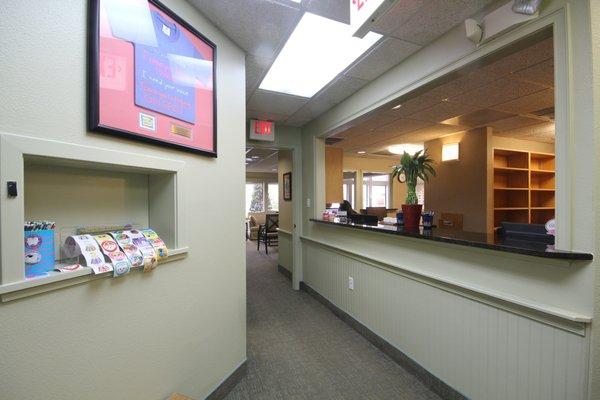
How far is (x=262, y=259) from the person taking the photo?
609cm

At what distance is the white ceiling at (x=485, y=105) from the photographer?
2.09 meters

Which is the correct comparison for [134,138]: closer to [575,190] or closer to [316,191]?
[575,190]

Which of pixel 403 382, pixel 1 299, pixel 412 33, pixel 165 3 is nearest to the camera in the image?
pixel 1 299

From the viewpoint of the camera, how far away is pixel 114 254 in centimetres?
115

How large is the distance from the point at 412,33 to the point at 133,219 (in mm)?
2100

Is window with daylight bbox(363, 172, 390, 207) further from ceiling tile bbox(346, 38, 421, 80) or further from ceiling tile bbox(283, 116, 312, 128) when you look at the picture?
ceiling tile bbox(346, 38, 421, 80)

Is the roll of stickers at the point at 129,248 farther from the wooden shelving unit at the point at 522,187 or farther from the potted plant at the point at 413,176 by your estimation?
the wooden shelving unit at the point at 522,187

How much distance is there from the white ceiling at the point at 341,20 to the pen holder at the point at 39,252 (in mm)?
1427

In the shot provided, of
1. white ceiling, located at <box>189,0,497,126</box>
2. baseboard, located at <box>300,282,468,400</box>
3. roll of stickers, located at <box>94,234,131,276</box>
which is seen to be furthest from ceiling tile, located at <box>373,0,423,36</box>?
baseboard, located at <box>300,282,468,400</box>

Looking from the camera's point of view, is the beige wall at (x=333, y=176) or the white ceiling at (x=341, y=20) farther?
the beige wall at (x=333, y=176)

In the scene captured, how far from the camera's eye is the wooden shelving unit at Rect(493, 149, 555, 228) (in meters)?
4.58

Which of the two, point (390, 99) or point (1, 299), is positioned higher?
point (390, 99)

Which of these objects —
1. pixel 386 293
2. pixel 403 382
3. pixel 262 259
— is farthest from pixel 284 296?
pixel 262 259

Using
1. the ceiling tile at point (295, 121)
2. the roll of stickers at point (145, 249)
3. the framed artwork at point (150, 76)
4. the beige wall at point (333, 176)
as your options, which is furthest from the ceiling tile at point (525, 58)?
the beige wall at point (333, 176)
